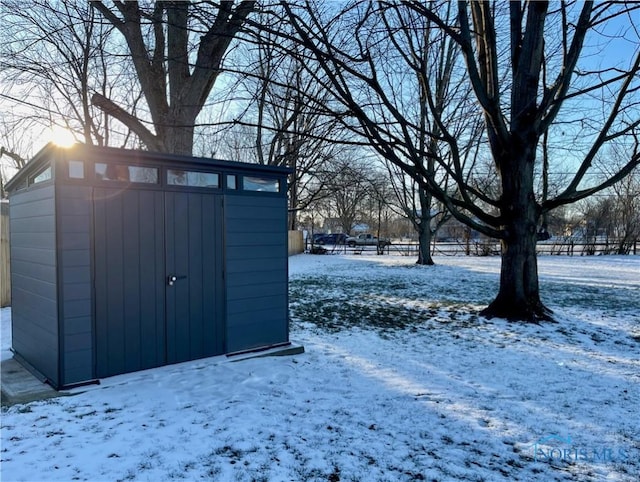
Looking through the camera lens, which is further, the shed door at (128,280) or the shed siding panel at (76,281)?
the shed door at (128,280)

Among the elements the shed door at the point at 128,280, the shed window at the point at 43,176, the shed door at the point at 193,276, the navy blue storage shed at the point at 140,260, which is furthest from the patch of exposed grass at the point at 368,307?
the shed window at the point at 43,176

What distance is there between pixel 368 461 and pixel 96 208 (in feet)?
10.3

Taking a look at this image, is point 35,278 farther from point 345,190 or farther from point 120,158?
point 345,190

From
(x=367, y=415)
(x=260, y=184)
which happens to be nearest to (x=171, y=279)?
(x=260, y=184)

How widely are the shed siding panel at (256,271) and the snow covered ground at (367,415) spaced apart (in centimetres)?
40

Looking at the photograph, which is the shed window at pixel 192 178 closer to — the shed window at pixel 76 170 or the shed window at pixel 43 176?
the shed window at pixel 76 170

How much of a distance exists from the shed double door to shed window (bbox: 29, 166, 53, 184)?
1.67 feet

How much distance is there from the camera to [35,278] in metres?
4.02

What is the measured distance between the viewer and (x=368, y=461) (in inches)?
98.8

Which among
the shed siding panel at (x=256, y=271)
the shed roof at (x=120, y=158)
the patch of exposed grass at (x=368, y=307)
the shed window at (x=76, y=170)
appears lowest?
the patch of exposed grass at (x=368, y=307)

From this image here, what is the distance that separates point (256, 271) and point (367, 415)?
2.16 m

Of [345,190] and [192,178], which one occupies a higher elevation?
[345,190]

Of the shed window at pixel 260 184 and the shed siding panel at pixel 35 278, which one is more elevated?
the shed window at pixel 260 184

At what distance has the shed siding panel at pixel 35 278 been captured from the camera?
3.61m
